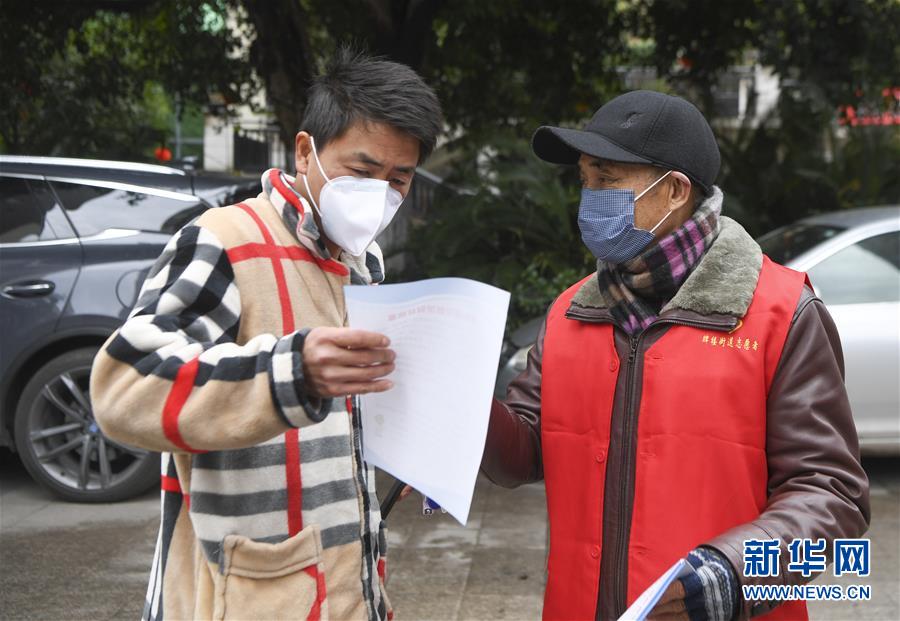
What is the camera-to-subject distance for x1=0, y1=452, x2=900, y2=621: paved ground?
15.1 ft

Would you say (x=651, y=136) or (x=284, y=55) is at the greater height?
(x=284, y=55)

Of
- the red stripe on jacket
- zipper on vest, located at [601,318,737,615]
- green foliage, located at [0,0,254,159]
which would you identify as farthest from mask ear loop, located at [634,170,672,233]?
green foliage, located at [0,0,254,159]

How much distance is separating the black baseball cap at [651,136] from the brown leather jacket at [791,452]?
196mm

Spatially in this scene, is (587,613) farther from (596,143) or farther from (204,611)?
(596,143)

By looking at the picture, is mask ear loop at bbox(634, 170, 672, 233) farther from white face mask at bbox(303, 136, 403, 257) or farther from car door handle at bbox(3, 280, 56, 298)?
car door handle at bbox(3, 280, 56, 298)

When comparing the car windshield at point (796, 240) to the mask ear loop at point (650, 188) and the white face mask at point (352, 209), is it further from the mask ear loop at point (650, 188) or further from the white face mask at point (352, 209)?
the white face mask at point (352, 209)

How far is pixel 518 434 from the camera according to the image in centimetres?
234

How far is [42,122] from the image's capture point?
11.4 m

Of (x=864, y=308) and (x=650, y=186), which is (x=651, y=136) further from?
(x=864, y=308)

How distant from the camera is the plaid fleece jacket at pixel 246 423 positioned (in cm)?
159

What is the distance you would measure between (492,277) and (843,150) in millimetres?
4481

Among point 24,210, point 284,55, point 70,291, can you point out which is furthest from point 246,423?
point 284,55

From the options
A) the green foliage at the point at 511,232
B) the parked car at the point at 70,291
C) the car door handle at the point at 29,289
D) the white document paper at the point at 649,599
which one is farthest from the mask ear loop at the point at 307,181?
the green foliage at the point at 511,232

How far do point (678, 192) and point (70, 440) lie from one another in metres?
4.63
